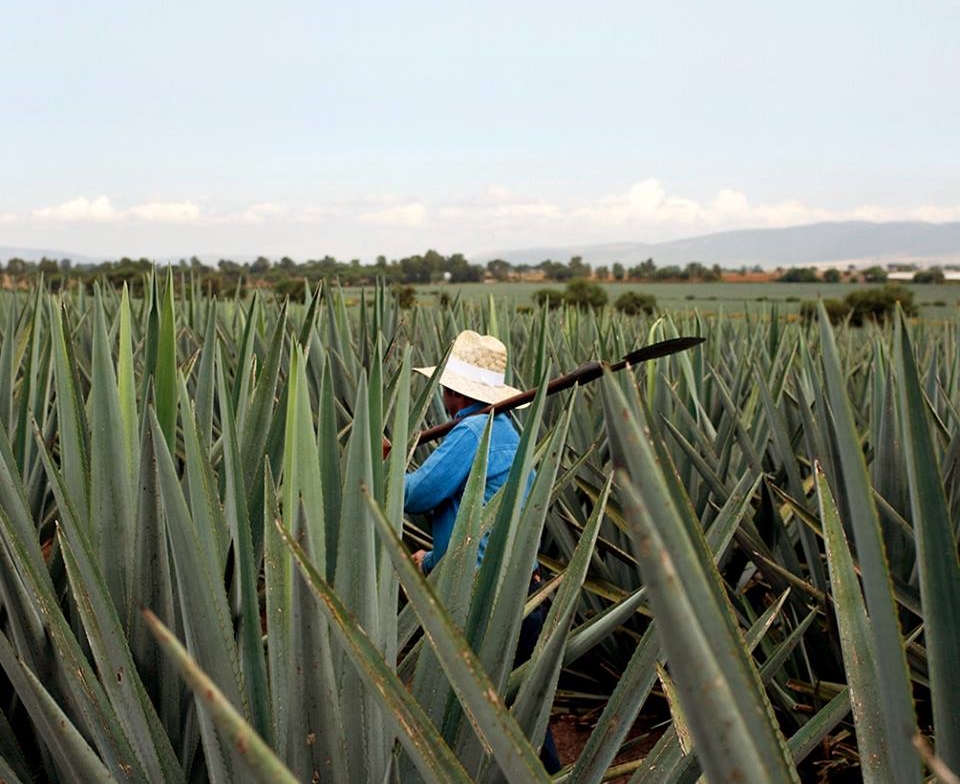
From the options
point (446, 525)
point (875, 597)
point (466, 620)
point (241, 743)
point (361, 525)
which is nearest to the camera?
point (241, 743)

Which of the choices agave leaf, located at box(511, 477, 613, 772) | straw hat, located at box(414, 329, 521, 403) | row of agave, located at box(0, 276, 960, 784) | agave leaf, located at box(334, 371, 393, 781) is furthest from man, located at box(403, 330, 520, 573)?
agave leaf, located at box(334, 371, 393, 781)

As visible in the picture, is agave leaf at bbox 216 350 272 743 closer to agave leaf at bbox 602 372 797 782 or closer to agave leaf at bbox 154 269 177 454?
agave leaf at bbox 154 269 177 454

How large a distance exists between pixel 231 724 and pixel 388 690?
23 centimetres

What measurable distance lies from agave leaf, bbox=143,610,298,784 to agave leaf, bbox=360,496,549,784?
151 mm

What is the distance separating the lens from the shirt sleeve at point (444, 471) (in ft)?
5.75

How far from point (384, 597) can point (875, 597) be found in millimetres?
509

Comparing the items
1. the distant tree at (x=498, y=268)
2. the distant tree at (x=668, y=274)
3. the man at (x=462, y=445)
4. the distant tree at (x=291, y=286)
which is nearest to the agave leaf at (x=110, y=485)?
the man at (x=462, y=445)

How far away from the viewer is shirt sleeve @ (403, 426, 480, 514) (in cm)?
175

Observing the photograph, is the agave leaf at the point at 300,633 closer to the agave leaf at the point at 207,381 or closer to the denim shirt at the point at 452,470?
the agave leaf at the point at 207,381

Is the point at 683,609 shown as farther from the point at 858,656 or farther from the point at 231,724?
the point at 858,656

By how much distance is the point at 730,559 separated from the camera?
2234mm

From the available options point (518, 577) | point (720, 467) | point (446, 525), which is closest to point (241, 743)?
point (518, 577)

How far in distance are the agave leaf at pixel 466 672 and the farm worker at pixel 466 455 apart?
1.00 meters

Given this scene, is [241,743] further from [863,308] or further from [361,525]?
[863,308]
